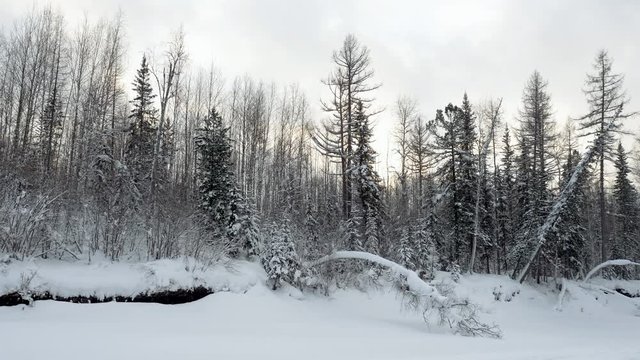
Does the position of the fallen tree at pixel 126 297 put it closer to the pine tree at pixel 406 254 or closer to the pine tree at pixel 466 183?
the pine tree at pixel 406 254

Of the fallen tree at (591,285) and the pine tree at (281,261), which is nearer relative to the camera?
the pine tree at (281,261)

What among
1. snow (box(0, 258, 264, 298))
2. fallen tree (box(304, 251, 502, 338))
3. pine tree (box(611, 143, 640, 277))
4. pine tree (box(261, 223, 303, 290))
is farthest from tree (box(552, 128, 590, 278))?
snow (box(0, 258, 264, 298))

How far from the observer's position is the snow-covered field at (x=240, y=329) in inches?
274

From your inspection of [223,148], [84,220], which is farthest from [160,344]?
[223,148]

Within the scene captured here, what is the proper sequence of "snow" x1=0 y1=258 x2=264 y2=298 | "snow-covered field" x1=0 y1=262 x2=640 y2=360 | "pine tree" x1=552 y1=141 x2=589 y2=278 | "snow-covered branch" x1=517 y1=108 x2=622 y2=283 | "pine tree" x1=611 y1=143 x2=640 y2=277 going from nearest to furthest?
1. "snow-covered field" x1=0 y1=262 x2=640 y2=360
2. "snow" x1=0 y1=258 x2=264 y2=298
3. "snow-covered branch" x1=517 y1=108 x2=622 y2=283
4. "pine tree" x1=552 y1=141 x2=589 y2=278
5. "pine tree" x1=611 y1=143 x2=640 y2=277

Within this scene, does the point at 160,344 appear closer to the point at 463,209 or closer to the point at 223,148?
the point at 223,148

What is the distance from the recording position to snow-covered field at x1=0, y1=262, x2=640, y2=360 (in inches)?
274

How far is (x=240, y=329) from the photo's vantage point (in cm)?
999

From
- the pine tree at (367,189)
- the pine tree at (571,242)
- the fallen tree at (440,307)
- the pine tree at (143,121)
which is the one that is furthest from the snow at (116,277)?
the pine tree at (571,242)

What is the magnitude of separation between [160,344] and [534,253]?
21.7 m

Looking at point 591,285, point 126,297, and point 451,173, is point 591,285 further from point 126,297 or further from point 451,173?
point 126,297

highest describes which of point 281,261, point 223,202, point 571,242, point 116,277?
point 223,202

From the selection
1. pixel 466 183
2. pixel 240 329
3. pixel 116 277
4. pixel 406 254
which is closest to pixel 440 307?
pixel 240 329

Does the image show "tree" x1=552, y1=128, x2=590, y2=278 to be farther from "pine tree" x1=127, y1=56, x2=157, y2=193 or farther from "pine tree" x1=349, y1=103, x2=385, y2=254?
"pine tree" x1=127, y1=56, x2=157, y2=193
